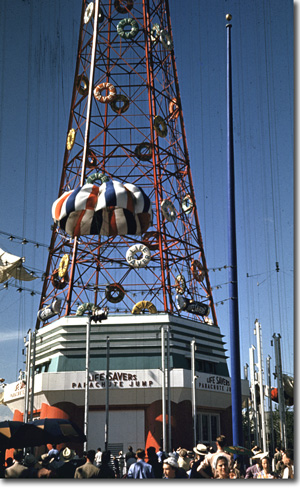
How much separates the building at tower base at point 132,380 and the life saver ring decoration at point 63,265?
10.7ft

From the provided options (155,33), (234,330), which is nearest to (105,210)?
(234,330)

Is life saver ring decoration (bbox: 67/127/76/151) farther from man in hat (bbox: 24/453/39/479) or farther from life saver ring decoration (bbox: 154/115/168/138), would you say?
man in hat (bbox: 24/453/39/479)

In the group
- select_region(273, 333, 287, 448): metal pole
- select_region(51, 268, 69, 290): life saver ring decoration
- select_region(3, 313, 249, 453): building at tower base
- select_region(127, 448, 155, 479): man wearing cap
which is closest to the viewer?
select_region(127, 448, 155, 479): man wearing cap

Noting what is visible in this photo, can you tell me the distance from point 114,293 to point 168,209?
6.09 m

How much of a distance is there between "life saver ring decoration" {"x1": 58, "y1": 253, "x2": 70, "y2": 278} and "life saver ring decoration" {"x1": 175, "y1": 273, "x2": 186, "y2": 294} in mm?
6722

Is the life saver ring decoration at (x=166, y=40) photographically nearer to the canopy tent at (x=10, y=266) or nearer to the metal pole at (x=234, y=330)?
the canopy tent at (x=10, y=266)

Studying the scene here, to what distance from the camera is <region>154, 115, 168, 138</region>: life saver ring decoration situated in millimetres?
42906

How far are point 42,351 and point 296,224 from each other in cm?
2975

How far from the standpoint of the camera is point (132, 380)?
121 feet

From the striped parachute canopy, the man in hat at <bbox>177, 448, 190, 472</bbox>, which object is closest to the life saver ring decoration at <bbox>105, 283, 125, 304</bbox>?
the striped parachute canopy

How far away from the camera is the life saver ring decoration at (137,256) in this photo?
39.6 metres

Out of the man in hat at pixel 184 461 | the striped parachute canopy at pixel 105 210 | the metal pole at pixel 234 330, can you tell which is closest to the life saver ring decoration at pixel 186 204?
the striped parachute canopy at pixel 105 210

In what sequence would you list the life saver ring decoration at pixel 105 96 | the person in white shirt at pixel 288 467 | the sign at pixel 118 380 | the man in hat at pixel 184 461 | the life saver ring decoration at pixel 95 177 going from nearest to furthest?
the person in white shirt at pixel 288 467 → the man in hat at pixel 184 461 → the sign at pixel 118 380 → the life saver ring decoration at pixel 95 177 → the life saver ring decoration at pixel 105 96

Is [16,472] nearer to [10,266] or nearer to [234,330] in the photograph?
[234,330]
